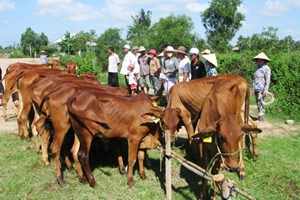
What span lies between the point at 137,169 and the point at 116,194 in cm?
106

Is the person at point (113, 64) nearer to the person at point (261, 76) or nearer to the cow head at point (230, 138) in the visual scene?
the person at point (261, 76)

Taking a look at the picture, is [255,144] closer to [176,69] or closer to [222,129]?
[222,129]

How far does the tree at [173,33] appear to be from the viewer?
4080cm

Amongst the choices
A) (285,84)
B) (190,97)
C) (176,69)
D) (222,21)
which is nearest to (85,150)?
(190,97)

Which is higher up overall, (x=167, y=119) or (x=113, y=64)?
(x=113, y=64)

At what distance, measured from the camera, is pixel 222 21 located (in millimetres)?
52906

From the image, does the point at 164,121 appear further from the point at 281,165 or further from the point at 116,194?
the point at 281,165

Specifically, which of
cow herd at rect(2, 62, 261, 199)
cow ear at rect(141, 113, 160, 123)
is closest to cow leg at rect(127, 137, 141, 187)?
cow herd at rect(2, 62, 261, 199)

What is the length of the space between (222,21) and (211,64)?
46.3 metres

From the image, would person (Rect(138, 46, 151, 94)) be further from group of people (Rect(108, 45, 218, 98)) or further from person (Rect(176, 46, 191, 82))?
person (Rect(176, 46, 191, 82))

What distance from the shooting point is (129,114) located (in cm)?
618

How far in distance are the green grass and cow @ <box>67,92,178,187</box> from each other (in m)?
0.30

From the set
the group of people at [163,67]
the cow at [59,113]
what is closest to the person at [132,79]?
the group of people at [163,67]

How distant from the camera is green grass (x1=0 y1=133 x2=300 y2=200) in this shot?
5914 millimetres
